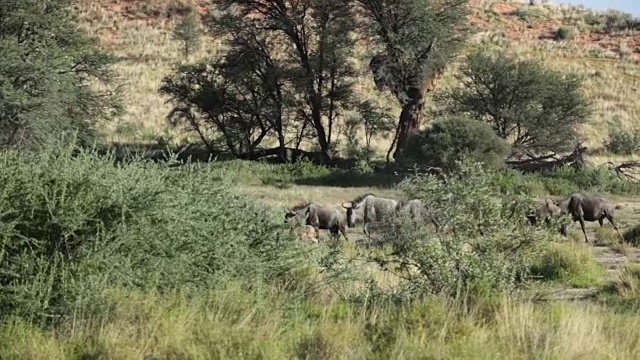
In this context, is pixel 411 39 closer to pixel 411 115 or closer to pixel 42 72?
pixel 411 115

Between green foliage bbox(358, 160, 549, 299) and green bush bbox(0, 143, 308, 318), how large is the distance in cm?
156

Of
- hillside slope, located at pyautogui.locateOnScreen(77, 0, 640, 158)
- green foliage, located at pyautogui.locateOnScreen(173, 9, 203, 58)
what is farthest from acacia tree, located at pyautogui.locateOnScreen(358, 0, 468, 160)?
green foliage, located at pyautogui.locateOnScreen(173, 9, 203, 58)

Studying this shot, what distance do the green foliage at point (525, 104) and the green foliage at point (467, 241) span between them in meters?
20.9

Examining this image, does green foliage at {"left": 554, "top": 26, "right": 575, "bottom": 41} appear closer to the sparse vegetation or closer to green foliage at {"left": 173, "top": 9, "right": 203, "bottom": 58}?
the sparse vegetation

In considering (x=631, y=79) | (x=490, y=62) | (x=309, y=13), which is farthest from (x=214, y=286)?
(x=631, y=79)

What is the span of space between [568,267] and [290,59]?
1866cm

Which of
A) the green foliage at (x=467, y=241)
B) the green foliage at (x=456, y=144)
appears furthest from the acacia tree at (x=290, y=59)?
the green foliage at (x=467, y=241)

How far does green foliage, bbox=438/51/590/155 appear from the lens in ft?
93.9

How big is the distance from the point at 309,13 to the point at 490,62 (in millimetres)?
7495

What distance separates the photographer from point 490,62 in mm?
29984

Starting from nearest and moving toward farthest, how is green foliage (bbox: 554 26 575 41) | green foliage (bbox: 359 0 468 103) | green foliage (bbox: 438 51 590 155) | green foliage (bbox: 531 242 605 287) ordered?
green foliage (bbox: 531 242 605 287), green foliage (bbox: 359 0 468 103), green foliage (bbox: 438 51 590 155), green foliage (bbox: 554 26 575 41)

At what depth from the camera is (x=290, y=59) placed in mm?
28719

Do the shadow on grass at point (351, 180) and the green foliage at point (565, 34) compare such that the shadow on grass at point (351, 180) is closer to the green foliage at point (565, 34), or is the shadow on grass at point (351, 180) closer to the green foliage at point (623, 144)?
the green foliage at point (623, 144)

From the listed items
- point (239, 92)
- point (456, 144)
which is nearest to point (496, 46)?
point (239, 92)
